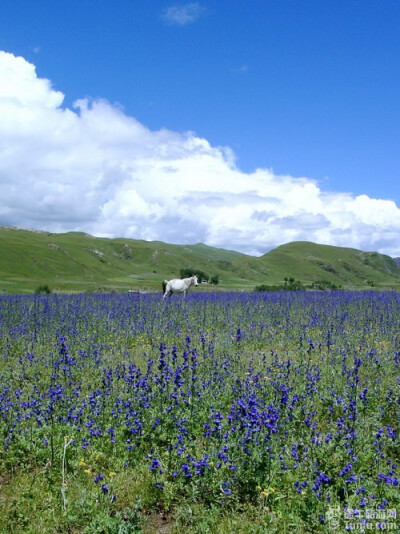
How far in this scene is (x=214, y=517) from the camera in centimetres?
500

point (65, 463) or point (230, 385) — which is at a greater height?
point (230, 385)

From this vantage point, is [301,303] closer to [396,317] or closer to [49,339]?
[396,317]

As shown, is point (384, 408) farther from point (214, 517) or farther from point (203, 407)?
point (214, 517)

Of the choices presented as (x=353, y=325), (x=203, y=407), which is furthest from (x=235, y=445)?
(x=353, y=325)

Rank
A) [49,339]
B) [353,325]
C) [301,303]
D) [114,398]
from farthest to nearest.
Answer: [301,303], [353,325], [49,339], [114,398]

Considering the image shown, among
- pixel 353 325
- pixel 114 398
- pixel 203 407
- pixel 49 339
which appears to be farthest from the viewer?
pixel 353 325

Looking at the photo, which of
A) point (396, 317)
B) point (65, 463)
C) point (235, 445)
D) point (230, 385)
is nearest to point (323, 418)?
point (230, 385)

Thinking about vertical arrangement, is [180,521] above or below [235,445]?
below

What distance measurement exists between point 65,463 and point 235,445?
255 centimetres

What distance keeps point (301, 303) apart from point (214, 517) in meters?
18.6

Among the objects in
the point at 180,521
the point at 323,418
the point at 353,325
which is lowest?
the point at 180,521

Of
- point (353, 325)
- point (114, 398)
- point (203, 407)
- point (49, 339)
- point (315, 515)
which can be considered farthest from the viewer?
point (353, 325)

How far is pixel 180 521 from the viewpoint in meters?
5.00

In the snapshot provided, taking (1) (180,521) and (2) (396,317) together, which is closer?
(1) (180,521)
